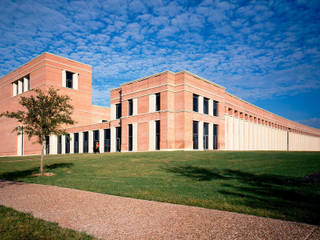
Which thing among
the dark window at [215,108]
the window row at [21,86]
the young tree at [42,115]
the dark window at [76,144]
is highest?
the window row at [21,86]

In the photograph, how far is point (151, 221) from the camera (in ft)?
17.5

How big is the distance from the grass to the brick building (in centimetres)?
3133

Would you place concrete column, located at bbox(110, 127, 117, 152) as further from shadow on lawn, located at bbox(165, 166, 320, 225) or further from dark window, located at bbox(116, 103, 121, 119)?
shadow on lawn, located at bbox(165, 166, 320, 225)

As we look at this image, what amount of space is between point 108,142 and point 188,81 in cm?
1972

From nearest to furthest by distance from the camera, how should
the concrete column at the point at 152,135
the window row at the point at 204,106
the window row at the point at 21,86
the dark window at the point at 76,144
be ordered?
1. the concrete column at the point at 152,135
2. the window row at the point at 204,106
3. the dark window at the point at 76,144
4. the window row at the point at 21,86

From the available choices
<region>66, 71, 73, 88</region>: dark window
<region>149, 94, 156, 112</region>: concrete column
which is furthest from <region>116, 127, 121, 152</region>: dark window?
<region>66, 71, 73, 88</region>: dark window

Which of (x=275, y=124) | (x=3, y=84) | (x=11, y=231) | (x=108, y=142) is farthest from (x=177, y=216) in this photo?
(x=275, y=124)

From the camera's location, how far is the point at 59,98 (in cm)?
1627

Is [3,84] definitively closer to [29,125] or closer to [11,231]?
[29,125]

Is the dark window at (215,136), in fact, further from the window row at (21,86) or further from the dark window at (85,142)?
the window row at (21,86)

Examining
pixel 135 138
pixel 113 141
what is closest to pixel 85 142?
pixel 113 141

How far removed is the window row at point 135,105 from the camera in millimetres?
39500

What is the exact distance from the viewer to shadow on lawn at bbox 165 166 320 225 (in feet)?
19.0

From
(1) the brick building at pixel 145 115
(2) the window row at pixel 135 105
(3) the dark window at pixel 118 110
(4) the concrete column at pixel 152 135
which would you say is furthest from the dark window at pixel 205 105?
(3) the dark window at pixel 118 110
